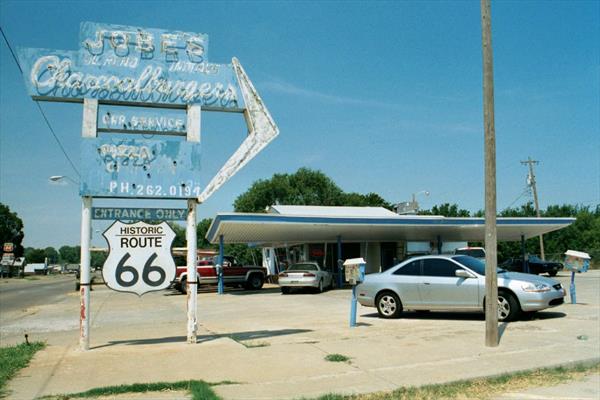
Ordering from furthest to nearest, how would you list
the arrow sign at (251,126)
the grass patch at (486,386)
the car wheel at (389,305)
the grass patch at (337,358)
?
the car wheel at (389,305)
the arrow sign at (251,126)
the grass patch at (337,358)
the grass patch at (486,386)

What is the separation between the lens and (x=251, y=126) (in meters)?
10.5

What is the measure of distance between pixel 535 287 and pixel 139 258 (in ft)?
27.4

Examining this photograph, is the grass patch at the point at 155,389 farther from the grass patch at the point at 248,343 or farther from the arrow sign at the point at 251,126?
the arrow sign at the point at 251,126

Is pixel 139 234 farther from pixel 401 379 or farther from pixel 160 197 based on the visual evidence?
pixel 401 379

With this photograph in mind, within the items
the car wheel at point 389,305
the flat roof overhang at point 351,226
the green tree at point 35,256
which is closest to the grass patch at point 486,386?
the car wheel at point 389,305

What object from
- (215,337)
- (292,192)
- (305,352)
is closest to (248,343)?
(215,337)

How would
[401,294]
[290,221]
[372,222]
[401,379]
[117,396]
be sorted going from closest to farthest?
[117,396] → [401,379] → [401,294] → [290,221] → [372,222]

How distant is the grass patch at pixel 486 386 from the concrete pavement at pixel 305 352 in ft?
0.62

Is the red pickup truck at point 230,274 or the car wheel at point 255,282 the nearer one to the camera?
the red pickup truck at point 230,274

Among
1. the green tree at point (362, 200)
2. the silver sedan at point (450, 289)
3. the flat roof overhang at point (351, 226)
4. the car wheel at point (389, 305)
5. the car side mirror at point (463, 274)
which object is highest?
the green tree at point (362, 200)

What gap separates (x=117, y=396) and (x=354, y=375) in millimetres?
2928

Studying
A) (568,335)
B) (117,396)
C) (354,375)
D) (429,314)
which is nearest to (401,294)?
(429,314)

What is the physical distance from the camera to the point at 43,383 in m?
7.03

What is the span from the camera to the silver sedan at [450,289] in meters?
12.0
